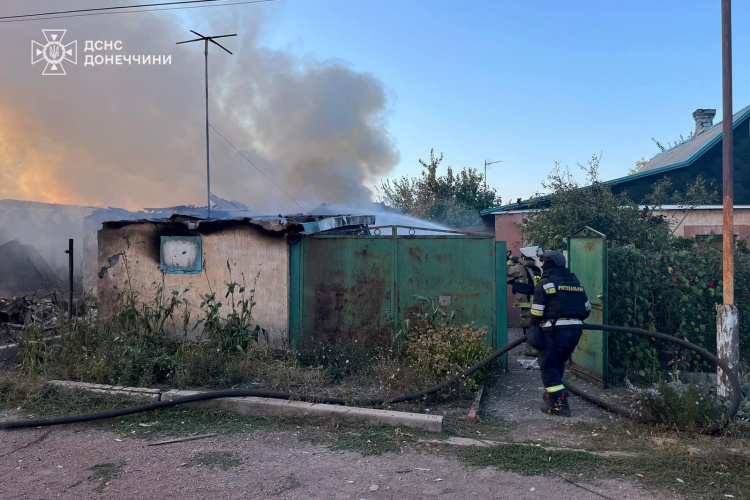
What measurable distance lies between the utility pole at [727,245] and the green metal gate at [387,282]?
106 inches

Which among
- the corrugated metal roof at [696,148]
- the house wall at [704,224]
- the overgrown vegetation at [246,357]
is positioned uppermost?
the corrugated metal roof at [696,148]

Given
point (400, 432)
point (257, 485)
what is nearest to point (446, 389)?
point (400, 432)

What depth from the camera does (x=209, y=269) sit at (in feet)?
27.1

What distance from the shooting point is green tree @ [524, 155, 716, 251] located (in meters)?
8.52

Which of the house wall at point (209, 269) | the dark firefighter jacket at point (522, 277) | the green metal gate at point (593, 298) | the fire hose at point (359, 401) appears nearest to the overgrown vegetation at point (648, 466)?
the fire hose at point (359, 401)

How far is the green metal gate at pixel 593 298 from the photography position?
656 cm

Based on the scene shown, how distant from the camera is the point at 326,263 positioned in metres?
7.93

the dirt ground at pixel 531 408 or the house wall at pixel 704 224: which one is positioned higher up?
the house wall at pixel 704 224

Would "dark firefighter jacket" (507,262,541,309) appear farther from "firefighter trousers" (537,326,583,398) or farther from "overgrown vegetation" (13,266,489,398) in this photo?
"firefighter trousers" (537,326,583,398)

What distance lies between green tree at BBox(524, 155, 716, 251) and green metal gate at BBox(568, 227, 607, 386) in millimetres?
1237

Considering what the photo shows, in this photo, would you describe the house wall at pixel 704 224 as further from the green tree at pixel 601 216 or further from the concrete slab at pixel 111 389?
the concrete slab at pixel 111 389

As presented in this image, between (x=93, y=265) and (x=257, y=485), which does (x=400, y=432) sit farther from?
(x=93, y=265)

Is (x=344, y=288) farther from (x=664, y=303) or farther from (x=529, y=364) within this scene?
(x=664, y=303)

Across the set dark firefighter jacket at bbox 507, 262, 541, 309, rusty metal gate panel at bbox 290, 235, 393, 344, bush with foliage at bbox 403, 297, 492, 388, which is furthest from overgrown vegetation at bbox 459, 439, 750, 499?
rusty metal gate panel at bbox 290, 235, 393, 344
